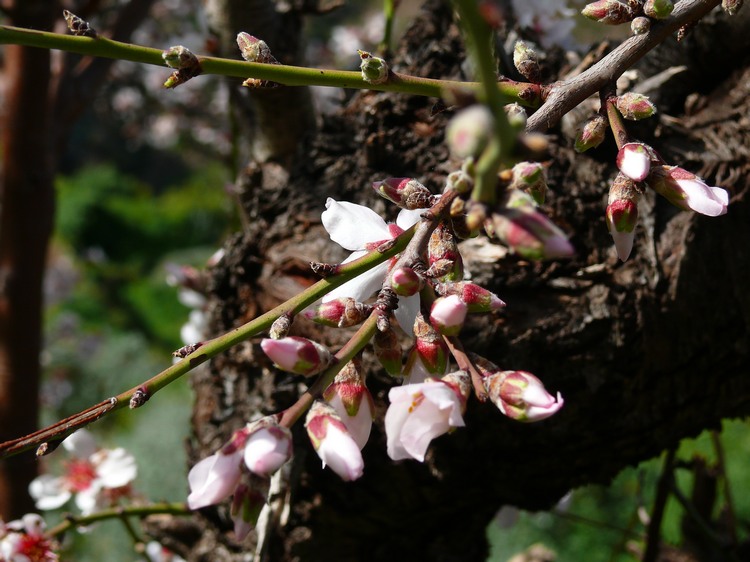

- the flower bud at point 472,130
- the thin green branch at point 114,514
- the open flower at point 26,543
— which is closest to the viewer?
the flower bud at point 472,130

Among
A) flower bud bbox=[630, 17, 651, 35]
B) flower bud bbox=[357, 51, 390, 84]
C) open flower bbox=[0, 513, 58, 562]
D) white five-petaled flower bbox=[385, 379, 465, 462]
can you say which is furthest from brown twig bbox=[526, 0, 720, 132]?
open flower bbox=[0, 513, 58, 562]

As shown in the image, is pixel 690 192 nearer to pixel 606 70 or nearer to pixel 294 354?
pixel 606 70

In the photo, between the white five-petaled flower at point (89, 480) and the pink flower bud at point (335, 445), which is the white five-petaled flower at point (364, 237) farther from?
the white five-petaled flower at point (89, 480)

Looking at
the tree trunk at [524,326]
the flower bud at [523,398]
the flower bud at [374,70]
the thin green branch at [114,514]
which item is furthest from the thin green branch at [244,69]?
the thin green branch at [114,514]

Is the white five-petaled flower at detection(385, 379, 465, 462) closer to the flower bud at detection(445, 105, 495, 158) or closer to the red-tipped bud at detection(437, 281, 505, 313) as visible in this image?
the red-tipped bud at detection(437, 281, 505, 313)

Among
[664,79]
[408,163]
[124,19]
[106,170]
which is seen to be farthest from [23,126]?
[106,170]

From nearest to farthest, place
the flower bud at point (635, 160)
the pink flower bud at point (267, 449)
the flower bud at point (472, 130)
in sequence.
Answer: the flower bud at point (472, 130), the pink flower bud at point (267, 449), the flower bud at point (635, 160)
